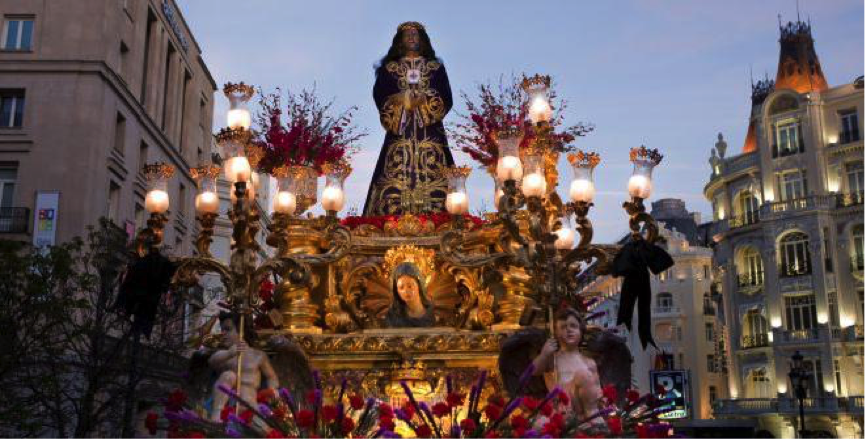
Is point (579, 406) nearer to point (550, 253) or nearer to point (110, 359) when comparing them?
point (550, 253)

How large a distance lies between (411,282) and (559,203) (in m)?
2.20

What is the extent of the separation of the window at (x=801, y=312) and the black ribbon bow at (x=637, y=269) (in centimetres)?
3269

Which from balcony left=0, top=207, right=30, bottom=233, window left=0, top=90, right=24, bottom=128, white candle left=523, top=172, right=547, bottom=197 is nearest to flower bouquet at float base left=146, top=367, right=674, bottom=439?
white candle left=523, top=172, right=547, bottom=197

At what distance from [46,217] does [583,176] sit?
19756 mm

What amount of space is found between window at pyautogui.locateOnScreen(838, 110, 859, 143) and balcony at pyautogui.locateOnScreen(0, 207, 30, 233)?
33.5 metres

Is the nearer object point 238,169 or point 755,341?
point 238,169

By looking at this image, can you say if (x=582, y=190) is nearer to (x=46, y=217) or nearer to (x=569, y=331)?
(x=569, y=331)

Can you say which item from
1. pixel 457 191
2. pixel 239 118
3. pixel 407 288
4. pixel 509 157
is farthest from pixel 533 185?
pixel 239 118

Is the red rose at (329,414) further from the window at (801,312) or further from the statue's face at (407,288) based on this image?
the window at (801,312)

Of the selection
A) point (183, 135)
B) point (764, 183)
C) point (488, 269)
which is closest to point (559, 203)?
point (488, 269)

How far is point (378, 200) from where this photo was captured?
14234 millimetres

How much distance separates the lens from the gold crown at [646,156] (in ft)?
34.9

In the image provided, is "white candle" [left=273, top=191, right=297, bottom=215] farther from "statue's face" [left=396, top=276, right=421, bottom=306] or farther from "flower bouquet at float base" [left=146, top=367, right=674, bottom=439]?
"flower bouquet at float base" [left=146, top=367, right=674, bottom=439]

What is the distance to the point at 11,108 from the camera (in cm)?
2755
